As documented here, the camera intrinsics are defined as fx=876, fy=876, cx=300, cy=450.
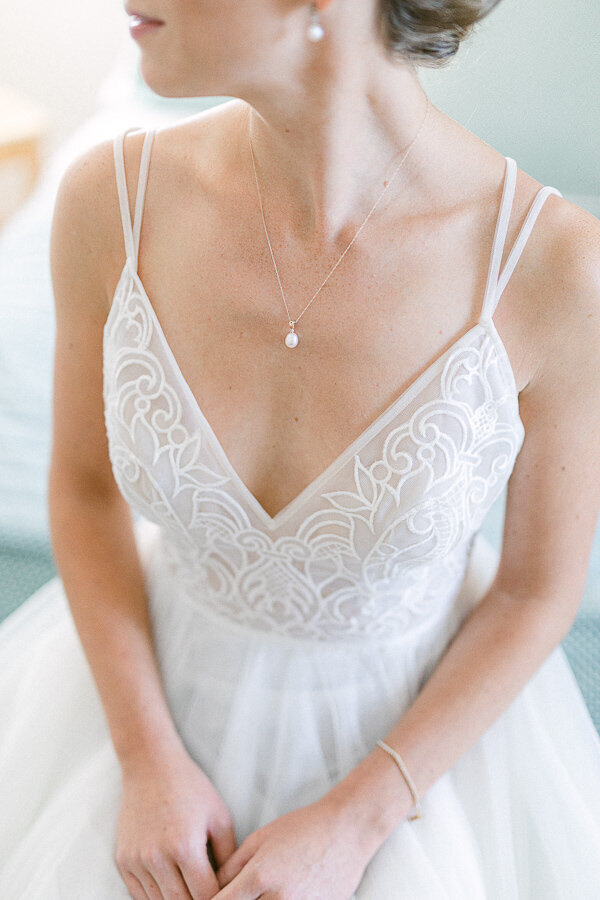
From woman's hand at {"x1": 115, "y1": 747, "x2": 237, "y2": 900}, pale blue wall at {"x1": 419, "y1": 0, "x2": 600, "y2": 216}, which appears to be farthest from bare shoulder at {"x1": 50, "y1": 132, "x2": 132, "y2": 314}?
pale blue wall at {"x1": 419, "y1": 0, "x2": 600, "y2": 216}

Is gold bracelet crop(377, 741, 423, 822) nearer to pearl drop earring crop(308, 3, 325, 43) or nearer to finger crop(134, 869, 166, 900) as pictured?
finger crop(134, 869, 166, 900)

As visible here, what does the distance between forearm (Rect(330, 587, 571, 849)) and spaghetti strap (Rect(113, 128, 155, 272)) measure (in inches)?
18.8

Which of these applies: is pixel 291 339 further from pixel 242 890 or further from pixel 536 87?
pixel 536 87

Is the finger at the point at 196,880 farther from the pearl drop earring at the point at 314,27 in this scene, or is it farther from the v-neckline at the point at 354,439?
the pearl drop earring at the point at 314,27

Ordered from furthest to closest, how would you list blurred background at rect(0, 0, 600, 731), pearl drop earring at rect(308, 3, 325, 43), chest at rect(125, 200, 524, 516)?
blurred background at rect(0, 0, 600, 731) < chest at rect(125, 200, 524, 516) < pearl drop earring at rect(308, 3, 325, 43)

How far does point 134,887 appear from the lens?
2.41 ft

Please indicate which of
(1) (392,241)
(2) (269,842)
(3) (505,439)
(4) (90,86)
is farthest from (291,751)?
(4) (90,86)

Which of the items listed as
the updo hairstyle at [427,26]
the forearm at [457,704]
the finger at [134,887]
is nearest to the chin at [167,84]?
the updo hairstyle at [427,26]

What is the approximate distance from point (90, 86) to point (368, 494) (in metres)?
2.54

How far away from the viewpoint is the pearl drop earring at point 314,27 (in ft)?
2.11

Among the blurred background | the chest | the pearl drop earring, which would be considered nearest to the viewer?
the pearl drop earring

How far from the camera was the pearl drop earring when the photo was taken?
64 cm

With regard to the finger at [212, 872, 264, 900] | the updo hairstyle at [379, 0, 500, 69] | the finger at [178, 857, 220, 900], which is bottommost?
the finger at [178, 857, 220, 900]

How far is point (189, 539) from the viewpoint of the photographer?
0.81 metres
